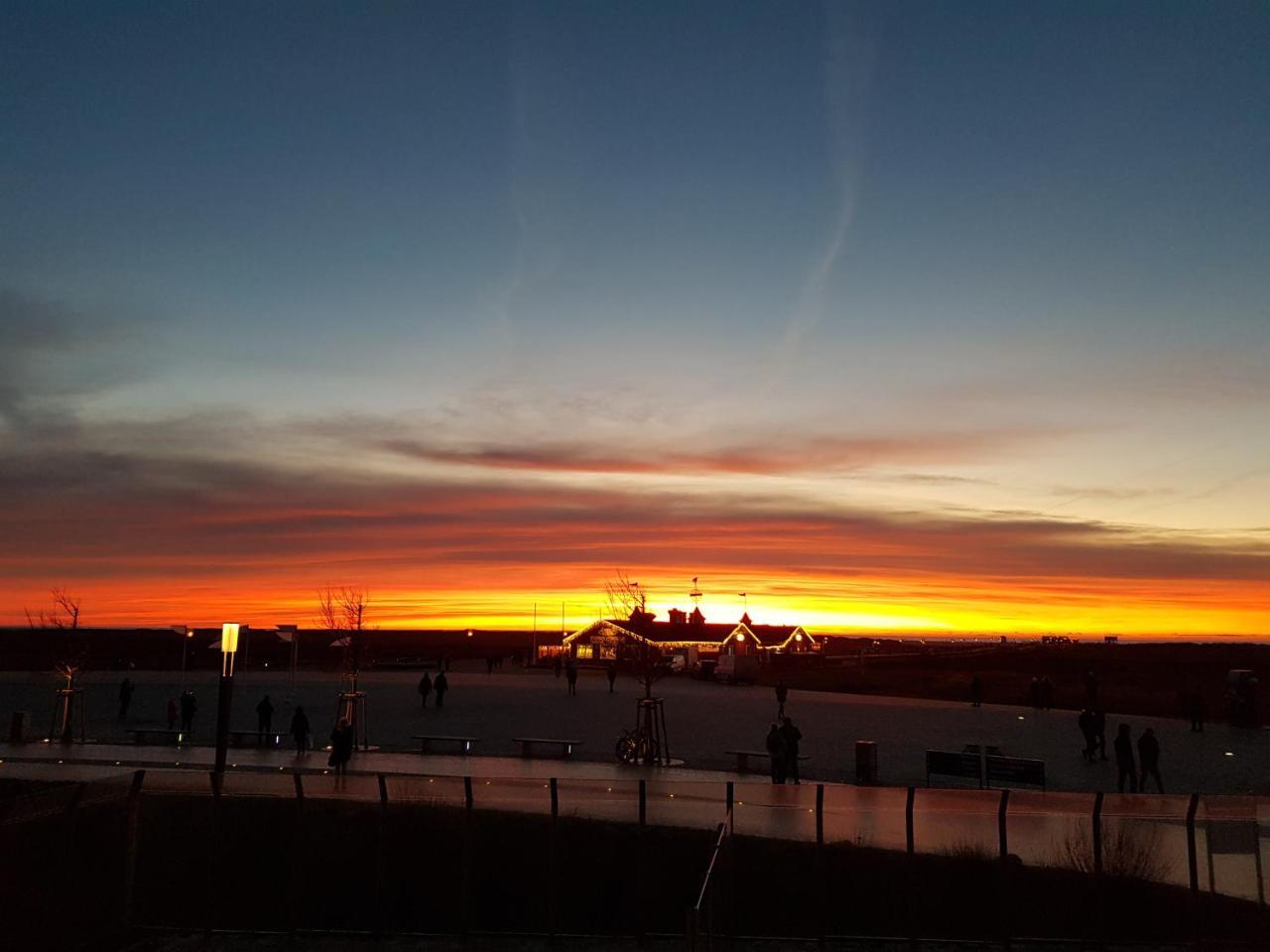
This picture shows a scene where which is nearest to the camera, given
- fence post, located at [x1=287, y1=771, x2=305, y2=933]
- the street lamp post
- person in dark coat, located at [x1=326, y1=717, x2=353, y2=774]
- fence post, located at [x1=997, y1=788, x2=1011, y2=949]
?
fence post, located at [x1=997, y1=788, x2=1011, y2=949]

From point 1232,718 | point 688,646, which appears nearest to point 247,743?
point 1232,718

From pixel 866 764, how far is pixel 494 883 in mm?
10158

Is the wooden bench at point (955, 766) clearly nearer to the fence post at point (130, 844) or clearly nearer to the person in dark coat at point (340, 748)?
the person in dark coat at point (340, 748)

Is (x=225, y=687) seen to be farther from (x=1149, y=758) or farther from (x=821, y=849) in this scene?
(x=1149, y=758)

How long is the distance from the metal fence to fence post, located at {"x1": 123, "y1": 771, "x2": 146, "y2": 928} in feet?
0.06

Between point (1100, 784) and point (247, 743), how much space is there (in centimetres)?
2601

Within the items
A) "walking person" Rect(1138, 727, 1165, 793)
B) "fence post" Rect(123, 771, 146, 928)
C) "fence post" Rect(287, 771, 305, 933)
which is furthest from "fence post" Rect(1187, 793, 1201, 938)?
"fence post" Rect(123, 771, 146, 928)

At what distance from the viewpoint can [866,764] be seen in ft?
80.3

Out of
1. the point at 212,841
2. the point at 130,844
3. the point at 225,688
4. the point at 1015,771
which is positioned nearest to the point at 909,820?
the point at 212,841

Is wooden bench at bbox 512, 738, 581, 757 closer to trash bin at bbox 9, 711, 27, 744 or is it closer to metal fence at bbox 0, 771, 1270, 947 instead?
metal fence at bbox 0, 771, 1270, 947

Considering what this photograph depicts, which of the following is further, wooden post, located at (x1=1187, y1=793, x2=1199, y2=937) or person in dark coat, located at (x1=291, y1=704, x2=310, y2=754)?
person in dark coat, located at (x1=291, y1=704, x2=310, y2=754)

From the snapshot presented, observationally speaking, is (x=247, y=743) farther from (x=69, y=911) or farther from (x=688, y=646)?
(x=688, y=646)

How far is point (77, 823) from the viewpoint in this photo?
1357 cm

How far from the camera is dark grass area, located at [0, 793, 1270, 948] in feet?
44.0
